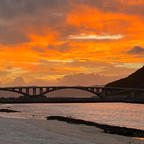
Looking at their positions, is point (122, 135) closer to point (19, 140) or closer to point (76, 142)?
point (76, 142)

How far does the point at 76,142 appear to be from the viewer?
74.7ft

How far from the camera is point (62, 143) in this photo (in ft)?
71.2

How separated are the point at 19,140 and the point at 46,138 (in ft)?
9.65

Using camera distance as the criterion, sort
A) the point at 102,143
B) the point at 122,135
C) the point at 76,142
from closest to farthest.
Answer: the point at 76,142 < the point at 102,143 < the point at 122,135

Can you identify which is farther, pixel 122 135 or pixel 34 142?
pixel 122 135

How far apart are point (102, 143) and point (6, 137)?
29.1ft

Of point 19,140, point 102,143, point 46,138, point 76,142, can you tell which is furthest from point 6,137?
point 102,143

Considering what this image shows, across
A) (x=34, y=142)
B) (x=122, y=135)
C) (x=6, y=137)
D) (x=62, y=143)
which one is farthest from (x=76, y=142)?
(x=122, y=135)

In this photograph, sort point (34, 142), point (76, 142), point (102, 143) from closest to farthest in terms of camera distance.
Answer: point (34, 142), point (76, 142), point (102, 143)

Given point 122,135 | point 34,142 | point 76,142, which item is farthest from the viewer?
point 122,135

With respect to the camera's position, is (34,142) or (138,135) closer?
(34,142)

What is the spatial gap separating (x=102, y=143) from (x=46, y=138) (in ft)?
18.2

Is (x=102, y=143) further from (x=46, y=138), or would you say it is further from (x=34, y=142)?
(x=34, y=142)

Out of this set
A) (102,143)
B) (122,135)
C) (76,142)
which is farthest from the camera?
(122,135)
